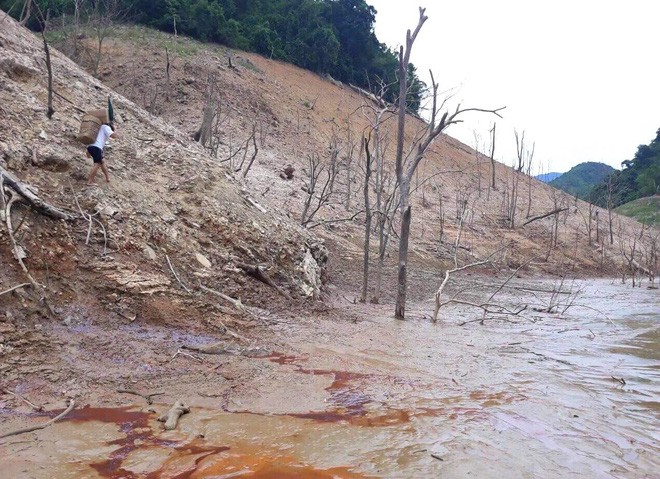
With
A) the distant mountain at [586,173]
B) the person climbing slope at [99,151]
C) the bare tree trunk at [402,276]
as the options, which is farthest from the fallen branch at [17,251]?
the distant mountain at [586,173]

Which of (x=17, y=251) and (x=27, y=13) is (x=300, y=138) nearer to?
(x=27, y=13)

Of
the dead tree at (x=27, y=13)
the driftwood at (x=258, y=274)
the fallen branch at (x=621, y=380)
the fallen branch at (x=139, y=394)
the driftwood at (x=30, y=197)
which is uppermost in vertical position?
the dead tree at (x=27, y=13)

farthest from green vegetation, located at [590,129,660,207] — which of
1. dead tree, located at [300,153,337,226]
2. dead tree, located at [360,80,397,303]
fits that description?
dead tree, located at [360,80,397,303]


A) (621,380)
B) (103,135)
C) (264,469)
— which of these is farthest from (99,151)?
(621,380)

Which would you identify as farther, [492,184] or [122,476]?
[492,184]

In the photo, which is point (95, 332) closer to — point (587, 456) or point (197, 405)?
point (197, 405)

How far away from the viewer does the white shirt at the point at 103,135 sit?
23.2ft

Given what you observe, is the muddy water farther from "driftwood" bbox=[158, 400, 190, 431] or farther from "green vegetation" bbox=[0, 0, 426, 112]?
"green vegetation" bbox=[0, 0, 426, 112]

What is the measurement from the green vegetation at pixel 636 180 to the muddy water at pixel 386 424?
45.3 m

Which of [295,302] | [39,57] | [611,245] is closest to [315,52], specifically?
[611,245]

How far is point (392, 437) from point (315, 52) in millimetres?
36574

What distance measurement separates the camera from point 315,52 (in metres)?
36.9

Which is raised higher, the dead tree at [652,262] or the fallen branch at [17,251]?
the dead tree at [652,262]

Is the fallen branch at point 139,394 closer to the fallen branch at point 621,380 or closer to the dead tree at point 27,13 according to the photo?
the fallen branch at point 621,380
